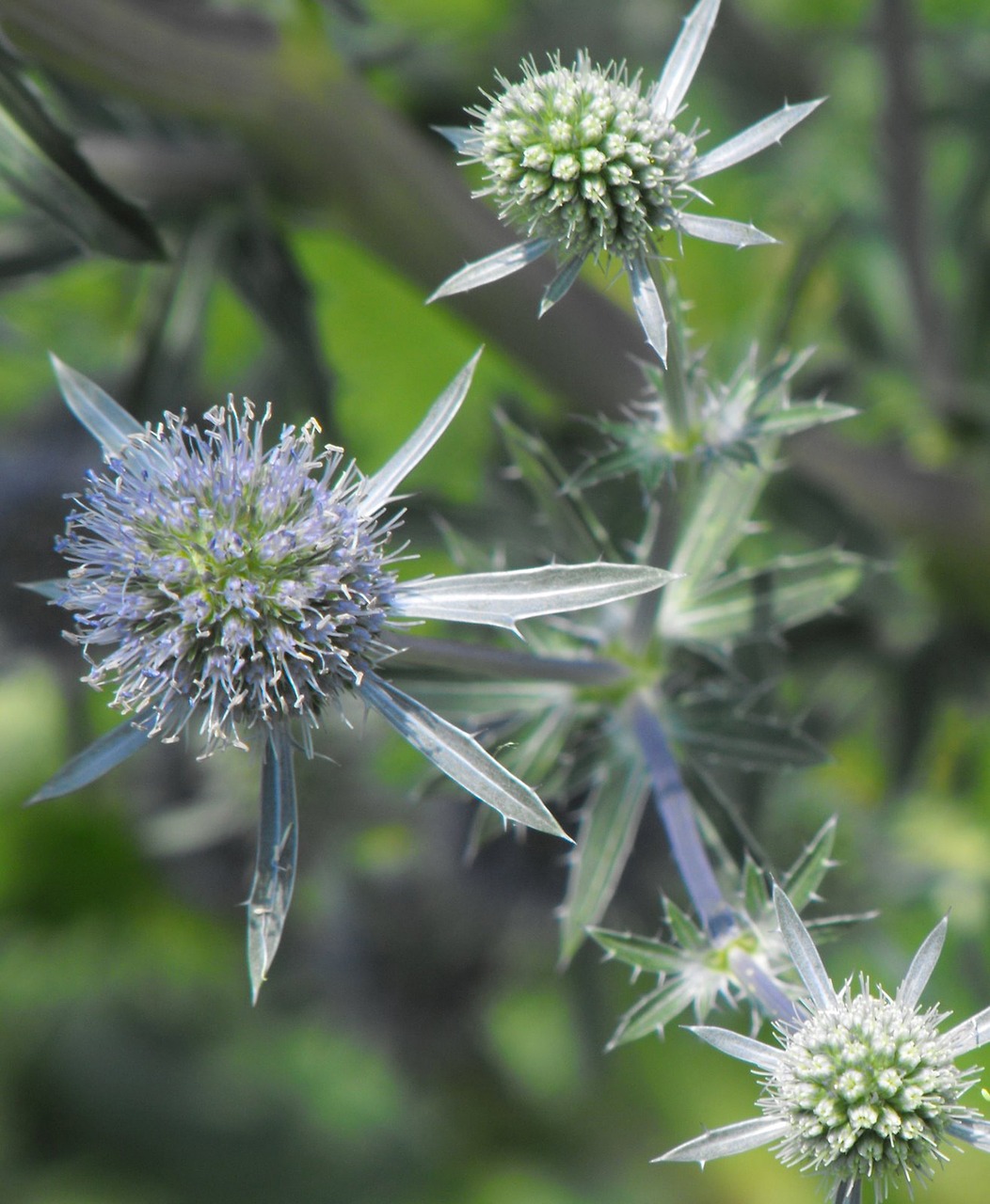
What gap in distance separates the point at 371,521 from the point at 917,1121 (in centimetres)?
53

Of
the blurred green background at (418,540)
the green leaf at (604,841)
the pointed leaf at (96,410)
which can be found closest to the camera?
the pointed leaf at (96,410)

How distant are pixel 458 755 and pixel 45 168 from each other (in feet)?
2.36

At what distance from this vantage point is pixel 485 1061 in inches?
100

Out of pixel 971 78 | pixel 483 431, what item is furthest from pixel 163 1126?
pixel 971 78

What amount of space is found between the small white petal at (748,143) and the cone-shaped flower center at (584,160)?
0.01 m

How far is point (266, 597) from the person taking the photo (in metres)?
0.90

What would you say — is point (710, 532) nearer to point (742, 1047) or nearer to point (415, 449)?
point (415, 449)

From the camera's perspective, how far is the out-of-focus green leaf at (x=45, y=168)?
46.5 inches

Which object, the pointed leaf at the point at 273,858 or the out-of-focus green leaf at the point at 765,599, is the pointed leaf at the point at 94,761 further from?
the out-of-focus green leaf at the point at 765,599

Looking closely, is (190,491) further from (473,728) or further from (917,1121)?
(917,1121)

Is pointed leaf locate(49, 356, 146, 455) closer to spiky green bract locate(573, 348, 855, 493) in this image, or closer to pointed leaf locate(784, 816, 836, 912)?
spiky green bract locate(573, 348, 855, 493)

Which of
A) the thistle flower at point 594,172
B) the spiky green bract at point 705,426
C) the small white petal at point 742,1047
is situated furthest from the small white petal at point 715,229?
the small white petal at point 742,1047

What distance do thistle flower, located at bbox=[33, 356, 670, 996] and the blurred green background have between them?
1.02ft

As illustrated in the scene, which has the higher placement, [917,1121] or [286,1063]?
[917,1121]
